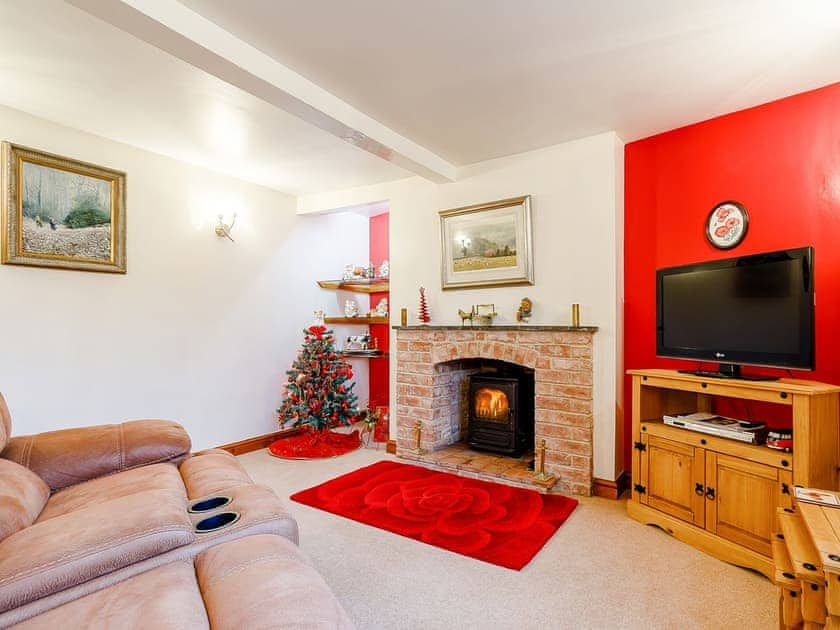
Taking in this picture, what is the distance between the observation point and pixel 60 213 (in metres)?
3.19

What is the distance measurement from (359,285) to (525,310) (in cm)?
251

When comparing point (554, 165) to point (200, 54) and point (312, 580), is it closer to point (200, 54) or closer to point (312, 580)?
point (200, 54)

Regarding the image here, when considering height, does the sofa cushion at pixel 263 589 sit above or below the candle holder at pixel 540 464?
above

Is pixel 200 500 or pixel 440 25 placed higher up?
pixel 440 25

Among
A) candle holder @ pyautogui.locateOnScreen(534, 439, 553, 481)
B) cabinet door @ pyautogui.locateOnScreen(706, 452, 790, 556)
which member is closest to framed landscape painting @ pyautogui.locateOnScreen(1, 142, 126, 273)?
candle holder @ pyautogui.locateOnScreen(534, 439, 553, 481)

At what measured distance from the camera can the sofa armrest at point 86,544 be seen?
111cm

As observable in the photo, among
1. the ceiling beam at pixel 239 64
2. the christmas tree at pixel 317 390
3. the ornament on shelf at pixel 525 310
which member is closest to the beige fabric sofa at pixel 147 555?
the ceiling beam at pixel 239 64

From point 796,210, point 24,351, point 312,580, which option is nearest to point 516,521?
point 312,580

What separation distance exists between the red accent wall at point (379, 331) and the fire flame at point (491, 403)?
6.12 ft

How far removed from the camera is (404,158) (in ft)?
11.2

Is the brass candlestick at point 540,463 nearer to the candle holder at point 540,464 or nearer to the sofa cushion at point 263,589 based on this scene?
the candle holder at point 540,464

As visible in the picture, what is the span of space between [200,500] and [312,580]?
0.72m

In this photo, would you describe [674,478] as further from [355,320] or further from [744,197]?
[355,320]

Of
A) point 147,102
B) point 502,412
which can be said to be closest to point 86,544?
point 147,102
